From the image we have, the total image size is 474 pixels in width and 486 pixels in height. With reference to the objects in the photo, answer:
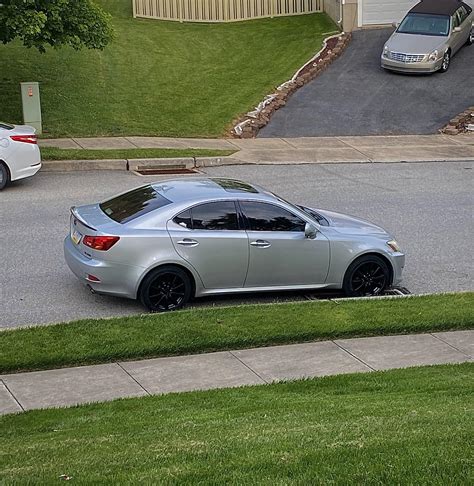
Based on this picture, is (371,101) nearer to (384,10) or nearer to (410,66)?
(410,66)

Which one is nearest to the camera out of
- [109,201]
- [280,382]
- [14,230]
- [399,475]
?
[399,475]

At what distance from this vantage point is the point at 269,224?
12367mm

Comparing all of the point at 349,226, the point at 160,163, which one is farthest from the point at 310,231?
the point at 160,163

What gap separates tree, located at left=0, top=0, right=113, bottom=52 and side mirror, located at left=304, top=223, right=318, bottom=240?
9.30 m

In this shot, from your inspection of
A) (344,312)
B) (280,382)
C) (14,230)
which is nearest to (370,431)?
(280,382)

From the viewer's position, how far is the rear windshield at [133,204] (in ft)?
39.4

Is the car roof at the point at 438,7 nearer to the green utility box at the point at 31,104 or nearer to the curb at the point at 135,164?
the curb at the point at 135,164

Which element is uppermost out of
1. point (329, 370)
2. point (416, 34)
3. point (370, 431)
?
point (416, 34)

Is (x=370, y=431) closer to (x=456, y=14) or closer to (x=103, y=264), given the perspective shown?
(x=103, y=264)

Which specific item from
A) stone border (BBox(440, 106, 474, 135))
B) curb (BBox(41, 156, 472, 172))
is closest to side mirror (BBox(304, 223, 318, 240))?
curb (BBox(41, 156, 472, 172))

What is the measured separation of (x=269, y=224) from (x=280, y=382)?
3.12 m

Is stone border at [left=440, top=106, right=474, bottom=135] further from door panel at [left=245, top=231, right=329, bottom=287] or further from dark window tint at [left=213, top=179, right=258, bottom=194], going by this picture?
door panel at [left=245, top=231, right=329, bottom=287]

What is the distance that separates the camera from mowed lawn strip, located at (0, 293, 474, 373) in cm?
1023

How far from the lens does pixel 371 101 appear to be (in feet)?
90.5
